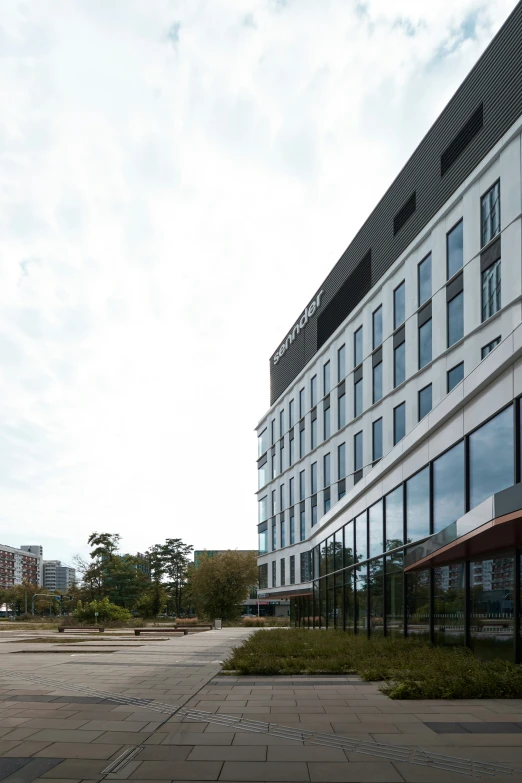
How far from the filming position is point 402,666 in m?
15.3

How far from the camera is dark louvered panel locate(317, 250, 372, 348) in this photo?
44.1 meters

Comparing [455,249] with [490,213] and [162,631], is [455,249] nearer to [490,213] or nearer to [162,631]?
[490,213]

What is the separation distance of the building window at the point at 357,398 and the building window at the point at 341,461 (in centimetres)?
367

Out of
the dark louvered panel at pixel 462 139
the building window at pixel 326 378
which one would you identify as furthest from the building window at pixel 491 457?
the building window at pixel 326 378

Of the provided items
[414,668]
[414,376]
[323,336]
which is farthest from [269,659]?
[323,336]

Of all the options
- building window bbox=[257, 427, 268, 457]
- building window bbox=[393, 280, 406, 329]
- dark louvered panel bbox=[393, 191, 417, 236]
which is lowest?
building window bbox=[257, 427, 268, 457]

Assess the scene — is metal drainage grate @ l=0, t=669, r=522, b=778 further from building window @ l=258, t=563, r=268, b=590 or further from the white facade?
building window @ l=258, t=563, r=268, b=590

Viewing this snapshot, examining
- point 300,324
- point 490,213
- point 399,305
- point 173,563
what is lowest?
point 173,563

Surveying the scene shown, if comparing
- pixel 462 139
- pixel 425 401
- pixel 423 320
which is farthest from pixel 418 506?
pixel 462 139

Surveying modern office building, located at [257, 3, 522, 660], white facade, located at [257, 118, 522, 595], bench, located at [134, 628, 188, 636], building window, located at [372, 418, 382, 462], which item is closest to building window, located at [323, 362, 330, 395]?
modern office building, located at [257, 3, 522, 660]

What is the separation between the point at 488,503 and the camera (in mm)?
11828

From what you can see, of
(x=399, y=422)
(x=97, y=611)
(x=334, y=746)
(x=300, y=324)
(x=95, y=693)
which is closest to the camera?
(x=334, y=746)

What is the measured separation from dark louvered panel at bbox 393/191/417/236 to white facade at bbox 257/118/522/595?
2.02m

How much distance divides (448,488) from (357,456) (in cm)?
2605
